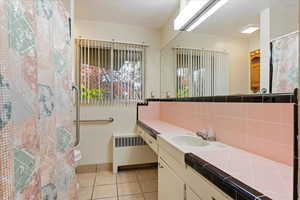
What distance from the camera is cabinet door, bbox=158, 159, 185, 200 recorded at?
1.16 m

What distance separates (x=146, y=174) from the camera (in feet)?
8.54

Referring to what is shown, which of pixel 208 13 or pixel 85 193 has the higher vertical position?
pixel 208 13

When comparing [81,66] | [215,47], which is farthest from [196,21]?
[81,66]

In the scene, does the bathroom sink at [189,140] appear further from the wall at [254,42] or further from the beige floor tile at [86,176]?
the beige floor tile at [86,176]

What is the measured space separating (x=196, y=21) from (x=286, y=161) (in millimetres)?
1489

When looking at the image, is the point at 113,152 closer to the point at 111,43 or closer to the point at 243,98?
the point at 111,43

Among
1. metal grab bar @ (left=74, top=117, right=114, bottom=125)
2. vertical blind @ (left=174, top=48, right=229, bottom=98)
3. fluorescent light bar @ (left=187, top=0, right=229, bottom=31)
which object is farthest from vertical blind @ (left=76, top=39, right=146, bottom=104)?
fluorescent light bar @ (left=187, top=0, right=229, bottom=31)

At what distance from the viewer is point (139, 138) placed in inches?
107

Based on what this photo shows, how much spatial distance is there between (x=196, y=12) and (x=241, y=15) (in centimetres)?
53

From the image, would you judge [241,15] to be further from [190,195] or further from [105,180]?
[105,180]

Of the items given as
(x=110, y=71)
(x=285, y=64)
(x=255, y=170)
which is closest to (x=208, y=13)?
(x=285, y=64)

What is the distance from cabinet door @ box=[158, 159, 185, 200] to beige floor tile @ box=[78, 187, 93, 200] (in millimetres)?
982

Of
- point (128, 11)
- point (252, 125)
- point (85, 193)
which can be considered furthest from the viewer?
point (128, 11)

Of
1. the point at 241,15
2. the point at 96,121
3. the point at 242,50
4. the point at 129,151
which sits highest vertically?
the point at 241,15
